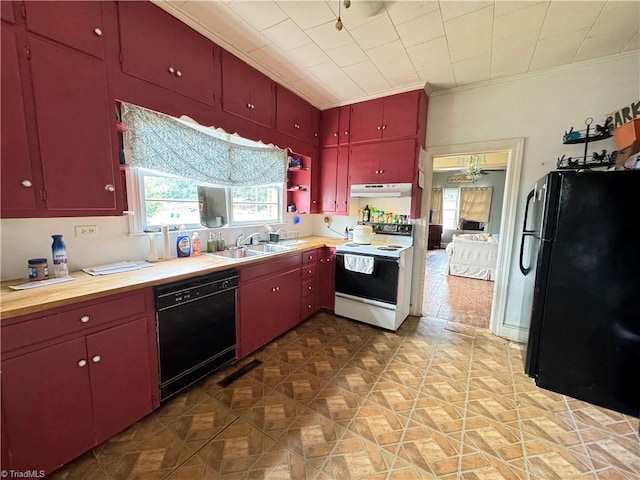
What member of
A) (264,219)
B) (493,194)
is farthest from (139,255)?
(493,194)

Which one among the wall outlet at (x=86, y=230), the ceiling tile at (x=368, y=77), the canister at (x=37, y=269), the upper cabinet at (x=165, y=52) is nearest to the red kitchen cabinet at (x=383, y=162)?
the ceiling tile at (x=368, y=77)

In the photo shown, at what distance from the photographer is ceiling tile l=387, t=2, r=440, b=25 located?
172cm

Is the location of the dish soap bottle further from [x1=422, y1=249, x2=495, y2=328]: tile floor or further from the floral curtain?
[x1=422, y1=249, x2=495, y2=328]: tile floor

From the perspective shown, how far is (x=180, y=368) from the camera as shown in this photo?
71.6 inches

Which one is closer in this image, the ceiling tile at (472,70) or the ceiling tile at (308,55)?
the ceiling tile at (308,55)

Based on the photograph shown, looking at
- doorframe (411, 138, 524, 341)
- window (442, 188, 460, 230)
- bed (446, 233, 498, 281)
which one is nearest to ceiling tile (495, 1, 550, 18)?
doorframe (411, 138, 524, 341)

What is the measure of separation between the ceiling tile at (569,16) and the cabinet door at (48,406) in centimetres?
349

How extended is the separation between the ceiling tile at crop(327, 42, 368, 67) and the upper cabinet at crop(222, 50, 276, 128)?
28.6 inches

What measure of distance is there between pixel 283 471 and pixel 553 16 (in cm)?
331

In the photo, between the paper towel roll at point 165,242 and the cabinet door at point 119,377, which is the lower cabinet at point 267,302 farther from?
the cabinet door at point 119,377

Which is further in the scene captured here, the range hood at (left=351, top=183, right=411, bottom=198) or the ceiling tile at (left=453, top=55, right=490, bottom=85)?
the range hood at (left=351, top=183, right=411, bottom=198)

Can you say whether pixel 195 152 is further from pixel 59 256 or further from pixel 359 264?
pixel 359 264

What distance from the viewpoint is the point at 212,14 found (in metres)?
1.86

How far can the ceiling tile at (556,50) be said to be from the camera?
2031 mm
